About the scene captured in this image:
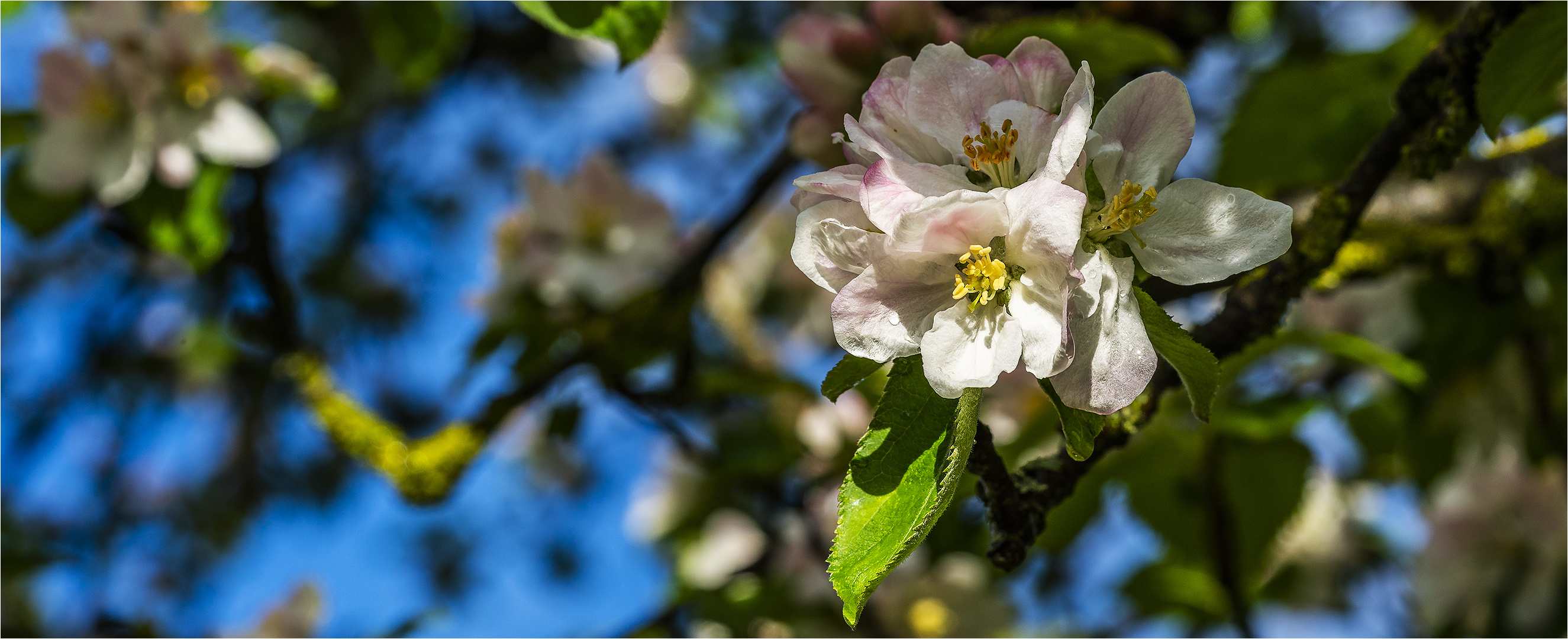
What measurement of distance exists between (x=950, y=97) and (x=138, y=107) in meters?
1.52

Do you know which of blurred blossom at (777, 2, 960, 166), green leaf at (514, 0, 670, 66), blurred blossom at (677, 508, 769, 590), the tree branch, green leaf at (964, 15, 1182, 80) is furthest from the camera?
blurred blossom at (677, 508, 769, 590)

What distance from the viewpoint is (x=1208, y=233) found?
1.80 feet

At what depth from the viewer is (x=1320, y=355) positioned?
5.36 ft

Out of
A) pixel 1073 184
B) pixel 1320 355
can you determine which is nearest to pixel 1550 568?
pixel 1320 355

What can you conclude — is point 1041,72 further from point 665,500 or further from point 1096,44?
point 665,500

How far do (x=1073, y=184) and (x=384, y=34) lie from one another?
4.40 ft

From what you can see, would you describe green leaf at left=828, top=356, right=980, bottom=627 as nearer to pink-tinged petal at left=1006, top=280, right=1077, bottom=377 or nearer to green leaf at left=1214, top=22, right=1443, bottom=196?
pink-tinged petal at left=1006, top=280, right=1077, bottom=377

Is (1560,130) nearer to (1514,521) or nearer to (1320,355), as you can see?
(1320,355)

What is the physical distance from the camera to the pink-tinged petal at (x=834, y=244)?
534 millimetres

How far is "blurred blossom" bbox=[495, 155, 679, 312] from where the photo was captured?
5.62 feet

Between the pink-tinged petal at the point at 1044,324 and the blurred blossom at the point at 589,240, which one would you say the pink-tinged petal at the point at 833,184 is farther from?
the blurred blossom at the point at 589,240

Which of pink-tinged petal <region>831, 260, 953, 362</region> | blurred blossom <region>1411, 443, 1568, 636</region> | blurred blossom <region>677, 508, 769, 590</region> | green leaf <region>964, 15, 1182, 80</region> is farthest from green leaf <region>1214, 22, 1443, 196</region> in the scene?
blurred blossom <region>677, 508, 769, 590</region>

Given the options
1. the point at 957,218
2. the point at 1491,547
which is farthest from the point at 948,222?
the point at 1491,547

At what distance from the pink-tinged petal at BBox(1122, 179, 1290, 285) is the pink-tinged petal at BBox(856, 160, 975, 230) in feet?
0.41
